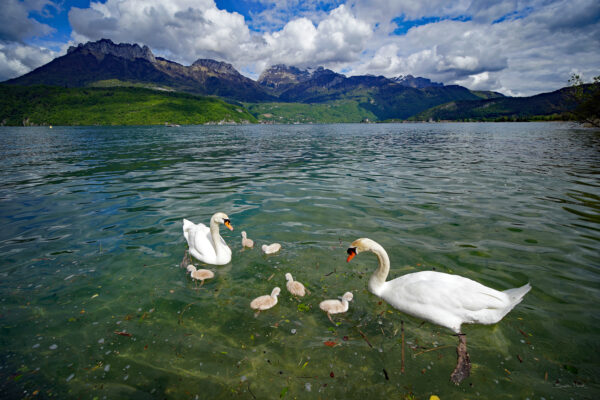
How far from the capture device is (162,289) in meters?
7.11

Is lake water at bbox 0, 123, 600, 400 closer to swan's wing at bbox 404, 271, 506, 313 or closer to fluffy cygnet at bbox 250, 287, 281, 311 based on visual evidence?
fluffy cygnet at bbox 250, 287, 281, 311

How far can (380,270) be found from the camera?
21.5 ft

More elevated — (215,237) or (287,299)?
(215,237)

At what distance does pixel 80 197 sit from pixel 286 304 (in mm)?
15776

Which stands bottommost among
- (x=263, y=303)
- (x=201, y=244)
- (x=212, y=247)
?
(x=263, y=303)

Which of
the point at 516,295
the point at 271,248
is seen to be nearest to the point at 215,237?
the point at 271,248

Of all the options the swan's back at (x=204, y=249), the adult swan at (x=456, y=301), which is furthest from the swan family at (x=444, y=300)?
the swan's back at (x=204, y=249)

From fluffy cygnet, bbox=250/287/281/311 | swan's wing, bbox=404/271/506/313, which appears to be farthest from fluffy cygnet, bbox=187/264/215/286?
swan's wing, bbox=404/271/506/313

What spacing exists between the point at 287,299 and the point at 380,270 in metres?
2.58

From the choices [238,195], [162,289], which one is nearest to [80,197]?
[238,195]

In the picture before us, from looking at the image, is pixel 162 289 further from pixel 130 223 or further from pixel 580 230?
pixel 580 230

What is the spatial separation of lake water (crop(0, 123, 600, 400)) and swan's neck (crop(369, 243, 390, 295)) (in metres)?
0.43

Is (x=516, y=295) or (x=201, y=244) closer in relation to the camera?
(x=516, y=295)

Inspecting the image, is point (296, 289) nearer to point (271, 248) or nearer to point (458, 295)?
point (271, 248)
